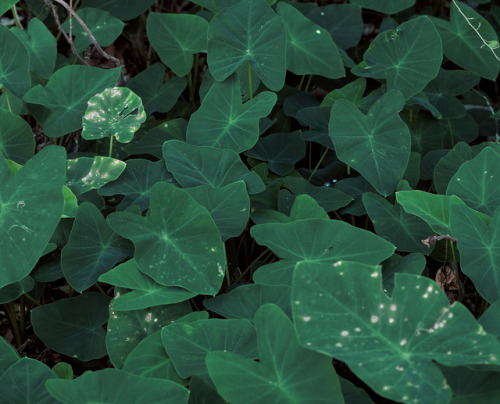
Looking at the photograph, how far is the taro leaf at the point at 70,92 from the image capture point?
5.44 feet

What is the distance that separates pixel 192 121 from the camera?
5.25 feet

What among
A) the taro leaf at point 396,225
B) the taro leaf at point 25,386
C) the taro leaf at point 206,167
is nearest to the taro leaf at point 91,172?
the taro leaf at point 206,167

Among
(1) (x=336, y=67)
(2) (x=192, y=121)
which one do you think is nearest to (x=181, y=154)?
(2) (x=192, y=121)

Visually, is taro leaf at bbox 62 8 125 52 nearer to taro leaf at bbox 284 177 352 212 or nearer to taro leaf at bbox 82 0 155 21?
taro leaf at bbox 82 0 155 21

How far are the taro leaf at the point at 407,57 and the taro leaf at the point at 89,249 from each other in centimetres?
79

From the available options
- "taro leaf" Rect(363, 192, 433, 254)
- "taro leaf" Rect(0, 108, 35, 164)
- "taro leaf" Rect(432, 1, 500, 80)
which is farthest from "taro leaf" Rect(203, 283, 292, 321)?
"taro leaf" Rect(432, 1, 500, 80)

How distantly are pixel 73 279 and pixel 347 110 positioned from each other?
0.73m

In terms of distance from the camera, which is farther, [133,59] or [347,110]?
[133,59]

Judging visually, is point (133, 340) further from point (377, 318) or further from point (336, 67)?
point (336, 67)

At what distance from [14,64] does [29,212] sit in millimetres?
568

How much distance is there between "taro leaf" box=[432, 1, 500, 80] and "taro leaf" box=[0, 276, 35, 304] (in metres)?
1.32

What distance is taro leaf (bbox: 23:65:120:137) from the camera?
5.44ft

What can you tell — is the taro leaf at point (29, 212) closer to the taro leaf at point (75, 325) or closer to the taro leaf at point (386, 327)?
the taro leaf at point (75, 325)

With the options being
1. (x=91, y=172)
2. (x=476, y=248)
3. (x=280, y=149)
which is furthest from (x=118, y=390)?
(x=280, y=149)
